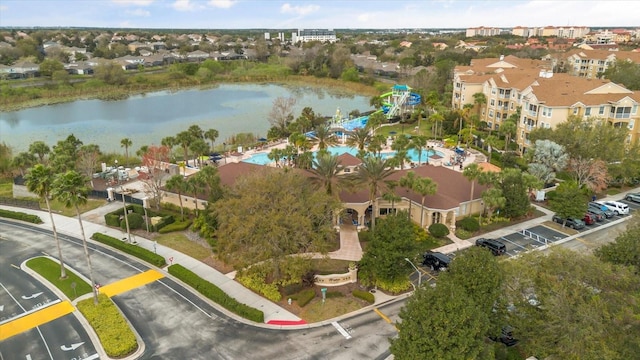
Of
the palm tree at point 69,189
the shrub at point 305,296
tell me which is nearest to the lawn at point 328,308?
the shrub at point 305,296

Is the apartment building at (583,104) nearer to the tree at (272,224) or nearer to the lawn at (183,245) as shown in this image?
the tree at (272,224)

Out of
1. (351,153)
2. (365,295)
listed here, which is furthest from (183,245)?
(351,153)

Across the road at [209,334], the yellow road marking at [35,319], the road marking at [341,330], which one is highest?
the yellow road marking at [35,319]

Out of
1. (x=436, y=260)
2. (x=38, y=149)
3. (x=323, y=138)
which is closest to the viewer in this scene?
(x=436, y=260)

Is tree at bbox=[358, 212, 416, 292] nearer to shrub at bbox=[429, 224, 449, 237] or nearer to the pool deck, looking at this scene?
shrub at bbox=[429, 224, 449, 237]

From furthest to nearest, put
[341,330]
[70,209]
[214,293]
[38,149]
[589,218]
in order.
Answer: [38,149] → [70,209] → [589,218] → [214,293] → [341,330]

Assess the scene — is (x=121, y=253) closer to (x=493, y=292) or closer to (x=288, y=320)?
(x=288, y=320)

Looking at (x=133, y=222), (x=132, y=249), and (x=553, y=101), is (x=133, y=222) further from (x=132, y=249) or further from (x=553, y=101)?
(x=553, y=101)

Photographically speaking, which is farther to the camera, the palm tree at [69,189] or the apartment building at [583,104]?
the apartment building at [583,104]
